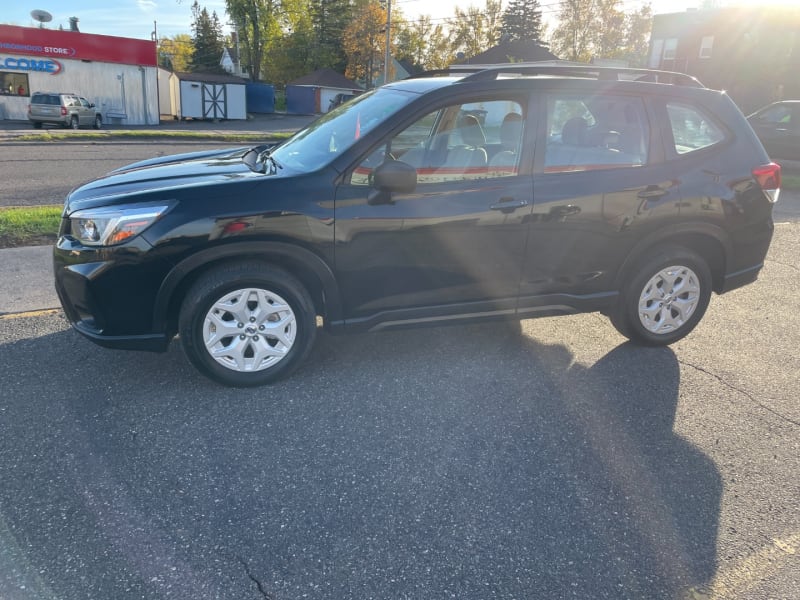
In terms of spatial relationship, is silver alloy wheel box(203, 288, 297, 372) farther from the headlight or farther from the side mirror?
the side mirror

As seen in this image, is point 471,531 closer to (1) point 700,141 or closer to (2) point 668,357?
(2) point 668,357

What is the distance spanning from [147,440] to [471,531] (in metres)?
1.74

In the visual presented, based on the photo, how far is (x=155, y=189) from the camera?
357cm

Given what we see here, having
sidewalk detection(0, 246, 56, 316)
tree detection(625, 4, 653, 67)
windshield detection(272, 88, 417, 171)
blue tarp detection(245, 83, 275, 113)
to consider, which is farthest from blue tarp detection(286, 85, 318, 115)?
windshield detection(272, 88, 417, 171)

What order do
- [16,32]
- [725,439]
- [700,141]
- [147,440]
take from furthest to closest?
[16,32]
[700,141]
[725,439]
[147,440]

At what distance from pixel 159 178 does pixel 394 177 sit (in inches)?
59.7

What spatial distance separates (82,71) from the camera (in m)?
31.0

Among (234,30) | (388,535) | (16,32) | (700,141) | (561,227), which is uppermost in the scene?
(234,30)

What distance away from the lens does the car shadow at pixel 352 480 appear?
2.43 meters

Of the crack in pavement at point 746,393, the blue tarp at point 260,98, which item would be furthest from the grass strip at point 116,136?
the blue tarp at point 260,98

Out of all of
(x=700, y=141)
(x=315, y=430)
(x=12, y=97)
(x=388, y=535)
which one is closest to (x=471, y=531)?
(x=388, y=535)

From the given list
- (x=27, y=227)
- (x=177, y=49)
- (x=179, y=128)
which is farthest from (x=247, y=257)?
(x=177, y=49)

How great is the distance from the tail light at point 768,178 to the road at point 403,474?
1.24 m

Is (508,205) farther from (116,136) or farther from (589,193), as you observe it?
(116,136)
